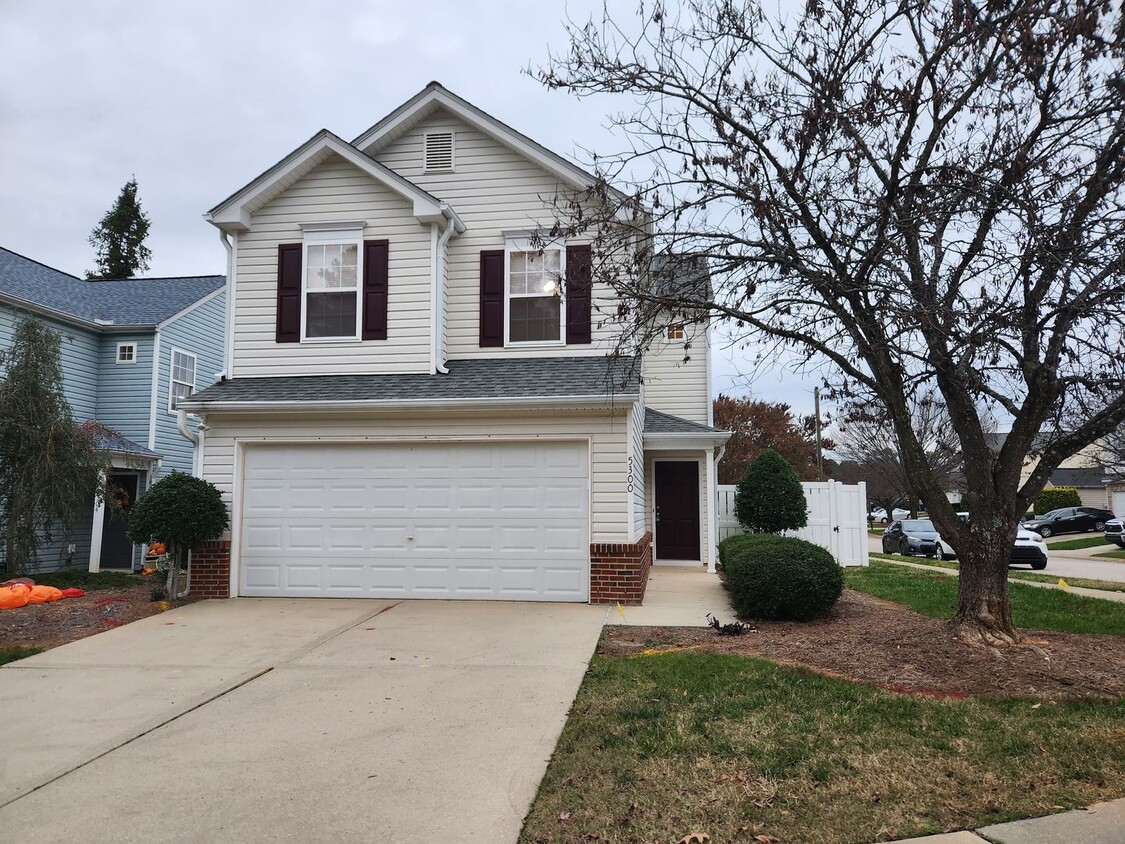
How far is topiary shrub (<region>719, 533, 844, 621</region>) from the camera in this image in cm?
877

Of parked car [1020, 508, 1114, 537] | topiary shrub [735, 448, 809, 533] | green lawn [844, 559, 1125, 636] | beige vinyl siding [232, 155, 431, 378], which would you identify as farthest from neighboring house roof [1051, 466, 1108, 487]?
beige vinyl siding [232, 155, 431, 378]

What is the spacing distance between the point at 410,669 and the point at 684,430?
357 inches

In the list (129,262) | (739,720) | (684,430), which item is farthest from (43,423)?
(129,262)

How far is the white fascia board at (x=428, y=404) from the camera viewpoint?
33.2 ft

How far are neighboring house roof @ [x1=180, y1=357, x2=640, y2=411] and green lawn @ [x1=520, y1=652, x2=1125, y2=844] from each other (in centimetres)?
498

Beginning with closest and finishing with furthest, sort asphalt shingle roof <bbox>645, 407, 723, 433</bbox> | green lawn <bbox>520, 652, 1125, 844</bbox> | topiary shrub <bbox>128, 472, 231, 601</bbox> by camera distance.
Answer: green lawn <bbox>520, 652, 1125, 844</bbox>, topiary shrub <bbox>128, 472, 231, 601</bbox>, asphalt shingle roof <bbox>645, 407, 723, 433</bbox>

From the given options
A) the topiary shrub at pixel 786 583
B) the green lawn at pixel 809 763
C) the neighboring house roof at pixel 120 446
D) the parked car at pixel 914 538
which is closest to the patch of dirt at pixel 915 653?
the topiary shrub at pixel 786 583

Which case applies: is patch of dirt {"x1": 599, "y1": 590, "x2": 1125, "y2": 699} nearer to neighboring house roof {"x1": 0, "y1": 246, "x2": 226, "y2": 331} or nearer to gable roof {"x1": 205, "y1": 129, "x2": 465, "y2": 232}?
gable roof {"x1": 205, "y1": 129, "x2": 465, "y2": 232}

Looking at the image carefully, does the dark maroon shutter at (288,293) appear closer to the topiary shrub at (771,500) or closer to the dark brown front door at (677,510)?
the dark brown front door at (677,510)

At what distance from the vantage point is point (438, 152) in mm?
12836

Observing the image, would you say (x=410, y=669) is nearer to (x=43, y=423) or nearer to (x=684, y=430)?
(x=684, y=430)

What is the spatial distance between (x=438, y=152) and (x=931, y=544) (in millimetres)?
18690

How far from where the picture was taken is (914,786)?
159 inches

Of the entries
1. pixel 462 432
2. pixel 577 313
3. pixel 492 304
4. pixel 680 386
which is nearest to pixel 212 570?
pixel 462 432
